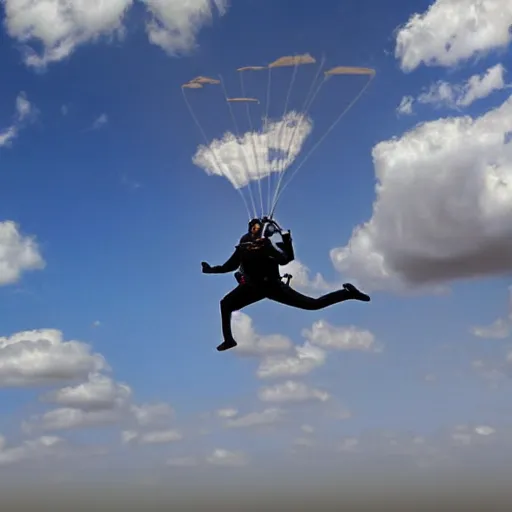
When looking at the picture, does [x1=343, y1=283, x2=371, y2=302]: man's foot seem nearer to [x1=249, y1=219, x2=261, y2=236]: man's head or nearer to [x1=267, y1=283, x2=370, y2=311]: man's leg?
[x1=267, y1=283, x2=370, y2=311]: man's leg

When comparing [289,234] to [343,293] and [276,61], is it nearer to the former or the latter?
[343,293]

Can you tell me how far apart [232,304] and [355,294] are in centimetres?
373

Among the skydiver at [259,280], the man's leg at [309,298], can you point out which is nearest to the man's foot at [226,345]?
the skydiver at [259,280]

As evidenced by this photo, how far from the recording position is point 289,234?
21984 millimetres

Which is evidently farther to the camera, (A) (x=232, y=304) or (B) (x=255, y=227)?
(A) (x=232, y=304)

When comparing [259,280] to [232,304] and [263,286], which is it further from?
A: [232,304]

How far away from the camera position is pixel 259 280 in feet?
74.1

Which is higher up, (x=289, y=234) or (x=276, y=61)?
(x=276, y=61)

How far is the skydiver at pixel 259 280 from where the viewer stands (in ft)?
72.6

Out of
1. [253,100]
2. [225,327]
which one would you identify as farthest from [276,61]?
[225,327]

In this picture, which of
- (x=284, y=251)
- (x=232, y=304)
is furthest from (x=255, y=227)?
(x=232, y=304)

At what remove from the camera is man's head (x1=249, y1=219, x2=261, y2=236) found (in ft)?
73.5

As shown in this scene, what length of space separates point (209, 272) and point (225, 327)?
175 cm

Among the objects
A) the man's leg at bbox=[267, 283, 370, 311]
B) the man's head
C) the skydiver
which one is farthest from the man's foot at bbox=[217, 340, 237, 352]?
the man's head
